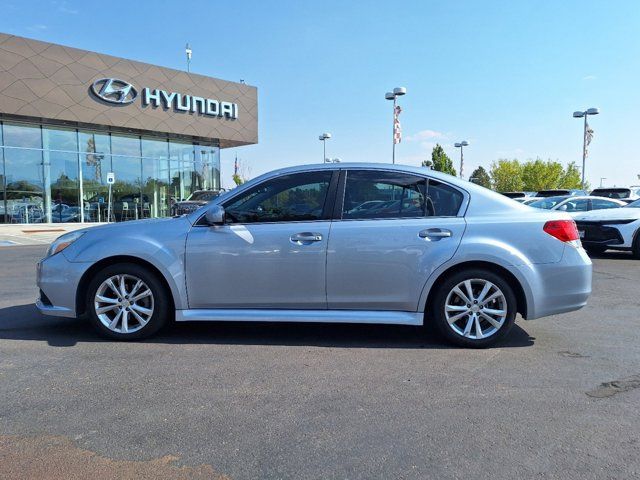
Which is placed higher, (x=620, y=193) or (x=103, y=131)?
(x=103, y=131)

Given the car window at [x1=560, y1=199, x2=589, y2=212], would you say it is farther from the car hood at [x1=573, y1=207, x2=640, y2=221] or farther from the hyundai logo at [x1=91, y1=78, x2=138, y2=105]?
the hyundai logo at [x1=91, y1=78, x2=138, y2=105]

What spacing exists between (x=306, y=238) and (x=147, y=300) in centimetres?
162

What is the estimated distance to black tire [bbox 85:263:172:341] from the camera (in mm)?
4516

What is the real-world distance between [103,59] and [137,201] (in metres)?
7.24

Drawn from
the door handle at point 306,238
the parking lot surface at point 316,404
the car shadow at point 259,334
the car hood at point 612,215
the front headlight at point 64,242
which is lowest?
the parking lot surface at point 316,404

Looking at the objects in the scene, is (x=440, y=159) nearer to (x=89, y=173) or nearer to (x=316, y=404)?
(x=89, y=173)

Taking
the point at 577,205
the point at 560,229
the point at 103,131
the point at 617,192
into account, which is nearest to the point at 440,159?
the point at 617,192

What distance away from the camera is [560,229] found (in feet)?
14.4

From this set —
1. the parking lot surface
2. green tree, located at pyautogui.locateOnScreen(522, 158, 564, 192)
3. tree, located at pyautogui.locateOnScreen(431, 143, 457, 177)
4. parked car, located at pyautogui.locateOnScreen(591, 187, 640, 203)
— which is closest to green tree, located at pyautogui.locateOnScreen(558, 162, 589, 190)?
green tree, located at pyautogui.locateOnScreen(522, 158, 564, 192)

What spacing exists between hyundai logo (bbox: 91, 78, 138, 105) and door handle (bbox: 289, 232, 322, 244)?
22.5m

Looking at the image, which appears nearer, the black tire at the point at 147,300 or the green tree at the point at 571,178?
the black tire at the point at 147,300

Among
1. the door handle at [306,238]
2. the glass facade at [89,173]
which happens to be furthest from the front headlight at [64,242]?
the glass facade at [89,173]

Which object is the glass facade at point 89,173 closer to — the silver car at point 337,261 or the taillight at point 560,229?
the silver car at point 337,261

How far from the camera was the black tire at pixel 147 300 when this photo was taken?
452 cm
